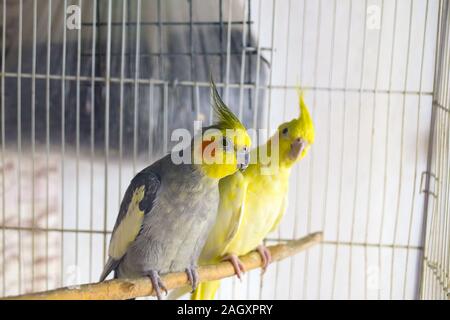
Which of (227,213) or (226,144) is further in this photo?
(227,213)

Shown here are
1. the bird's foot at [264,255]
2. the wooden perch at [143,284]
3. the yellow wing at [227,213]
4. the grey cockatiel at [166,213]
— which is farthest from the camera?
the bird's foot at [264,255]

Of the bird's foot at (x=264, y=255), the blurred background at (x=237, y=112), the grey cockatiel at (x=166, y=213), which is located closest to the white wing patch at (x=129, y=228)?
the grey cockatiel at (x=166, y=213)

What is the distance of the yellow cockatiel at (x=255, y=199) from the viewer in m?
1.18

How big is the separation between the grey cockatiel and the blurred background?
0.71ft

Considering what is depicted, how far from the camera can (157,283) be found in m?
1.05

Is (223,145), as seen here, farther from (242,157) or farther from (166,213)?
(166,213)

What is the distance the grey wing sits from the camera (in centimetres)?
104

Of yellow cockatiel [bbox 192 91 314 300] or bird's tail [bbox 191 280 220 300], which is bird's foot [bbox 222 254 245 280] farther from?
bird's tail [bbox 191 280 220 300]

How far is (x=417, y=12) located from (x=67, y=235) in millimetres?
965

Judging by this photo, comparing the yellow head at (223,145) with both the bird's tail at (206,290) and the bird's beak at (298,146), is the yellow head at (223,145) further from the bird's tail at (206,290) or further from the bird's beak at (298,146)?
the bird's tail at (206,290)

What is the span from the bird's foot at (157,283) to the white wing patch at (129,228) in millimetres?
66

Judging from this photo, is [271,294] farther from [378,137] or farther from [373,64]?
[373,64]

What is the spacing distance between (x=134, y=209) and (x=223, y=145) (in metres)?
0.20

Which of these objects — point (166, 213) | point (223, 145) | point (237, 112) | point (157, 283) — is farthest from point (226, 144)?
point (237, 112)
